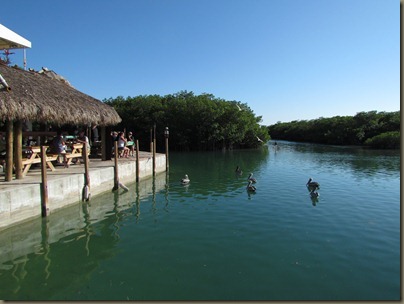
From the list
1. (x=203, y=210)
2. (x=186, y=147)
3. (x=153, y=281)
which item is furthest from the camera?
(x=186, y=147)

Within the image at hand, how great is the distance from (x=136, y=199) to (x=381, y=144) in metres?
48.6

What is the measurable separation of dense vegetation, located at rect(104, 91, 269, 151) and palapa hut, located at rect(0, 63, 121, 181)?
33.5 m

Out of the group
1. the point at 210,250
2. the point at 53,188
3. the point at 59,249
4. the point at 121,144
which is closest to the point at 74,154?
the point at 53,188

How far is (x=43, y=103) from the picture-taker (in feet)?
43.2

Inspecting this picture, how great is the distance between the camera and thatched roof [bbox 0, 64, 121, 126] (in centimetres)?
1158

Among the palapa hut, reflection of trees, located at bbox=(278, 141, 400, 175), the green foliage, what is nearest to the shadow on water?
the palapa hut

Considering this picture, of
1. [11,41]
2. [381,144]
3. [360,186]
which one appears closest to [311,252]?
[360,186]

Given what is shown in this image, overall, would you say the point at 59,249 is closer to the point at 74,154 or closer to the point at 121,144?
the point at 74,154

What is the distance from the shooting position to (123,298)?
20.8 feet

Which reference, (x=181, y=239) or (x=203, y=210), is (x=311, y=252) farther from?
(x=203, y=210)

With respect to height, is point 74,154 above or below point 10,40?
below

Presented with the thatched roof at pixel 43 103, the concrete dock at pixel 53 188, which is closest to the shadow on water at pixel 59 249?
the concrete dock at pixel 53 188

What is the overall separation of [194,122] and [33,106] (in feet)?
130

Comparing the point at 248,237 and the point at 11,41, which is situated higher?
the point at 11,41
